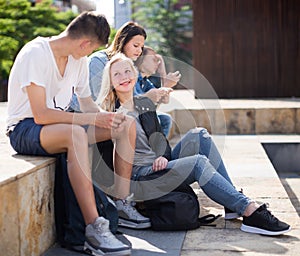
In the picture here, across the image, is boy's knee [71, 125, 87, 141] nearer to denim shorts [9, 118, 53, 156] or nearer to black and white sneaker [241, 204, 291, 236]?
denim shorts [9, 118, 53, 156]

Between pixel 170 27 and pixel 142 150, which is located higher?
pixel 142 150

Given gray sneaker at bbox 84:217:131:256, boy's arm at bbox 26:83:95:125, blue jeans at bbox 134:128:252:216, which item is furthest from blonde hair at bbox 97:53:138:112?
gray sneaker at bbox 84:217:131:256

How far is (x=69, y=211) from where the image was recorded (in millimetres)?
3268

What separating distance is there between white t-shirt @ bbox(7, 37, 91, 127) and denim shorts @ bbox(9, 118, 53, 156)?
55 mm

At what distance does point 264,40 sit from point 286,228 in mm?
6888

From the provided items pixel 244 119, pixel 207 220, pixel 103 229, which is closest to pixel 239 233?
pixel 207 220

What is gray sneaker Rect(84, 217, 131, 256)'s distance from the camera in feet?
10.00

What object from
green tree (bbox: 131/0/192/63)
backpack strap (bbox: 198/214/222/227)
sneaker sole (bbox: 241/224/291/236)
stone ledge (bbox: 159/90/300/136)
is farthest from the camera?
green tree (bbox: 131/0/192/63)

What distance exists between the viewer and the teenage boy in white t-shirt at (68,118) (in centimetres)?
311

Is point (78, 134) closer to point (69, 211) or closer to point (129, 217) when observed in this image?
point (69, 211)

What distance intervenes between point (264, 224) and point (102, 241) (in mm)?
930

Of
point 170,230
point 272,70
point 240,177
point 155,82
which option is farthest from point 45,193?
point 272,70

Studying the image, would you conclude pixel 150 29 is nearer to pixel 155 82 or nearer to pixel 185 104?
pixel 185 104

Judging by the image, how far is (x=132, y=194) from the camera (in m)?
3.67
